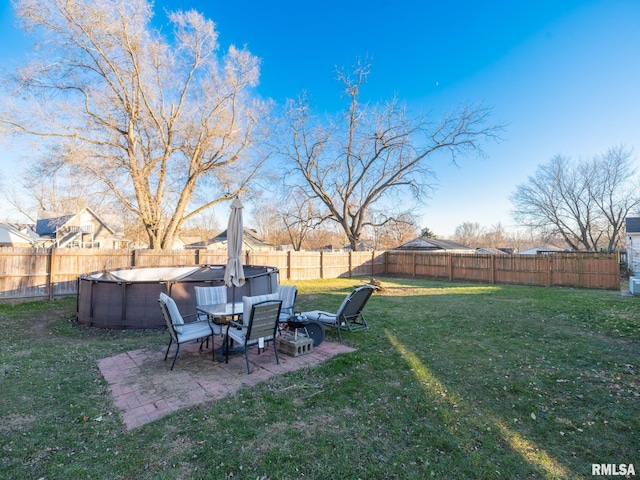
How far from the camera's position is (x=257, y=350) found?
4938 mm

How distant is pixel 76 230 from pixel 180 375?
89.1ft

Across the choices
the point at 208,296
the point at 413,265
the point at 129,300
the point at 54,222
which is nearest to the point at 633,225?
the point at 413,265

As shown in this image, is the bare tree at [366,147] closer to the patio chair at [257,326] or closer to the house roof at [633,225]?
the house roof at [633,225]

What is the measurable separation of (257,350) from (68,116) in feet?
48.6

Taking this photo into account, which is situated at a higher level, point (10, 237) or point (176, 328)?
point (10, 237)

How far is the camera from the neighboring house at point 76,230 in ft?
73.6

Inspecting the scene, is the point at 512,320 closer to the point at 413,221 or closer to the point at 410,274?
the point at 410,274

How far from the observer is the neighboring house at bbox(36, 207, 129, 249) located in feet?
73.6

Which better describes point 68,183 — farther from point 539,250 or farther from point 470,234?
point 470,234

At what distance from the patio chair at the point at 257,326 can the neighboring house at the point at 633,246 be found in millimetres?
21657

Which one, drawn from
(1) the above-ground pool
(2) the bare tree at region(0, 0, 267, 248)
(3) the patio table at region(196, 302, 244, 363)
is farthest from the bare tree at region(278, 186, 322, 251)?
(3) the patio table at region(196, 302, 244, 363)

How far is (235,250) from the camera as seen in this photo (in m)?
5.60

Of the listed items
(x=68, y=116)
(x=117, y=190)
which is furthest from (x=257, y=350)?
(x=68, y=116)

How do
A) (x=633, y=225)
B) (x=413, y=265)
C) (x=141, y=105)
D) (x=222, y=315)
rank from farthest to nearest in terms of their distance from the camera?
1. (x=413, y=265)
2. (x=633, y=225)
3. (x=141, y=105)
4. (x=222, y=315)
